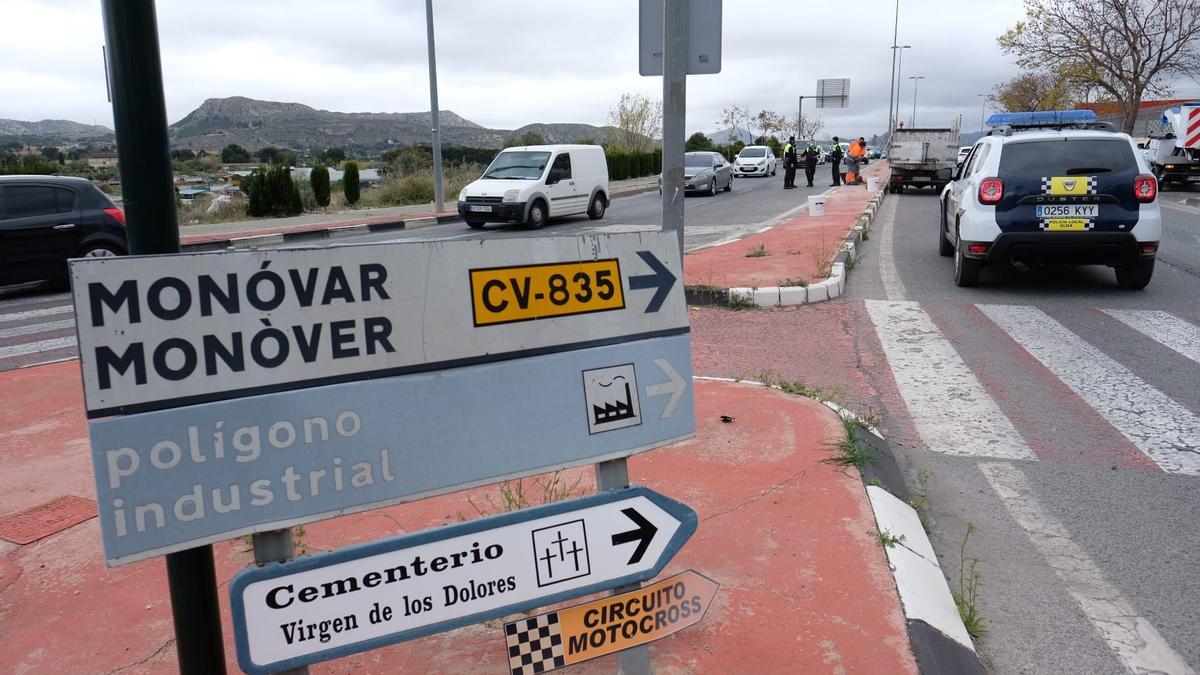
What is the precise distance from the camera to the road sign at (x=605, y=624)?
225cm

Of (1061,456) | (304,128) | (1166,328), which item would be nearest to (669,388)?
(1061,456)

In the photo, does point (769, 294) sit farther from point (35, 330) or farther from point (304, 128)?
point (304, 128)

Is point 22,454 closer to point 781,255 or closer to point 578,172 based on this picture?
point 781,255

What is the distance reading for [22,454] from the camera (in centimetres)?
492

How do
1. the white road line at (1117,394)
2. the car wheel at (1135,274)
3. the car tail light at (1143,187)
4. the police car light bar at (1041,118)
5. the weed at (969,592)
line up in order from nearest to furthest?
the weed at (969,592) < the white road line at (1117,394) < the car tail light at (1143,187) < the car wheel at (1135,274) < the police car light bar at (1041,118)

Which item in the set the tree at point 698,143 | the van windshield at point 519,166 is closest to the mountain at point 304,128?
the tree at point 698,143

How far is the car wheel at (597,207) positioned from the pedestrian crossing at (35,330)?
12.7 metres

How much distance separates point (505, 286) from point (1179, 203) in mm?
26415

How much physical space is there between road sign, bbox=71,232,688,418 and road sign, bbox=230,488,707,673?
1.40 feet

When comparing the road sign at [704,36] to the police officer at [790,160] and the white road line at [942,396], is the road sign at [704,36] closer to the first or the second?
the white road line at [942,396]

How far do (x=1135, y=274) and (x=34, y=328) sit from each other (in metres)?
12.0

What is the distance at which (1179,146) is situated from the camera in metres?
27.8

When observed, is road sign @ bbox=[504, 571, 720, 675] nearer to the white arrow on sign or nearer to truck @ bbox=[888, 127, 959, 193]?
the white arrow on sign

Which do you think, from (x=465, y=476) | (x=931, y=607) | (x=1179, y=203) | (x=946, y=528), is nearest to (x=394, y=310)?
(x=465, y=476)
